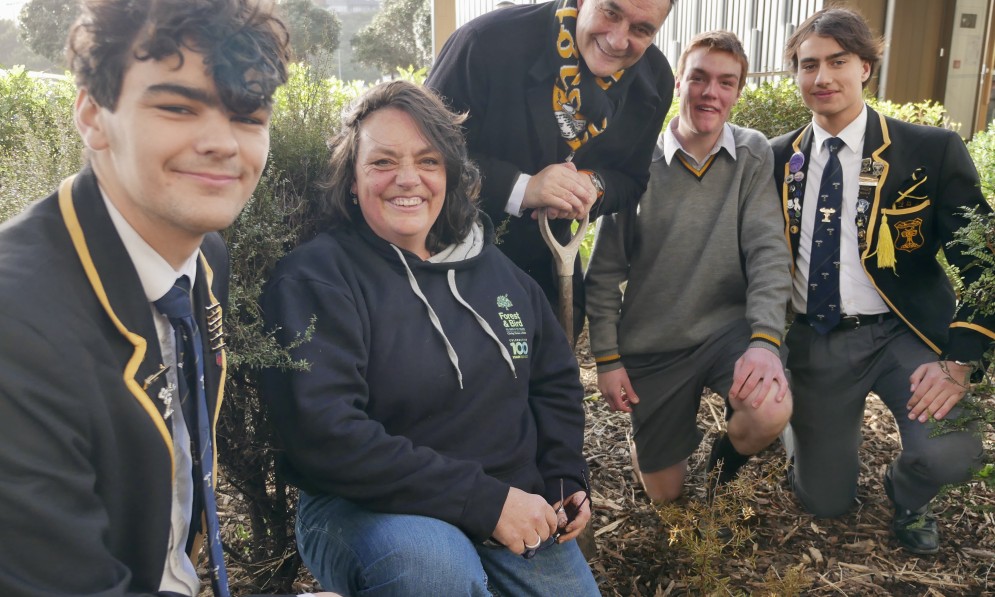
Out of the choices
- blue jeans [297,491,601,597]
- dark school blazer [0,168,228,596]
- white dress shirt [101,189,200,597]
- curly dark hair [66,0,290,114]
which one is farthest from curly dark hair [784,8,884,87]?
dark school blazer [0,168,228,596]

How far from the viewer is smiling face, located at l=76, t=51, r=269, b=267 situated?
1.60 meters

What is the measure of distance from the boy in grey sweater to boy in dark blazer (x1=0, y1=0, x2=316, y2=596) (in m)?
2.23

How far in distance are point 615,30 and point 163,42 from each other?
1916mm

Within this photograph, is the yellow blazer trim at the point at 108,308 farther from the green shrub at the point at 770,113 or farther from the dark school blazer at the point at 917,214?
the green shrub at the point at 770,113

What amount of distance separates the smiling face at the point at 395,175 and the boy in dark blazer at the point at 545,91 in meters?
0.60

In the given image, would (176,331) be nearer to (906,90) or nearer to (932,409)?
(932,409)

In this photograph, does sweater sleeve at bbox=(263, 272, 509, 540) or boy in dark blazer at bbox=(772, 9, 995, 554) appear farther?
boy in dark blazer at bbox=(772, 9, 995, 554)

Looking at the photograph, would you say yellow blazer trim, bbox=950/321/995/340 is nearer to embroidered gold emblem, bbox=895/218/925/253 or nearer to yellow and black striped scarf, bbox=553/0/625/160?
embroidered gold emblem, bbox=895/218/925/253

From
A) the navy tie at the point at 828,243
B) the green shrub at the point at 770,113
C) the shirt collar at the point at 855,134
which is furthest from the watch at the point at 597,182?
the green shrub at the point at 770,113

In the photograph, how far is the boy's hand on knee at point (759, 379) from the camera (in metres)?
3.42

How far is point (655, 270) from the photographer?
3.76 metres

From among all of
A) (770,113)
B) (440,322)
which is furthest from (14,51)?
(440,322)

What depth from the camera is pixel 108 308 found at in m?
1.58

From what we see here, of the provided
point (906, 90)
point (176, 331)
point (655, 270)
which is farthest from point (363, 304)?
point (906, 90)
